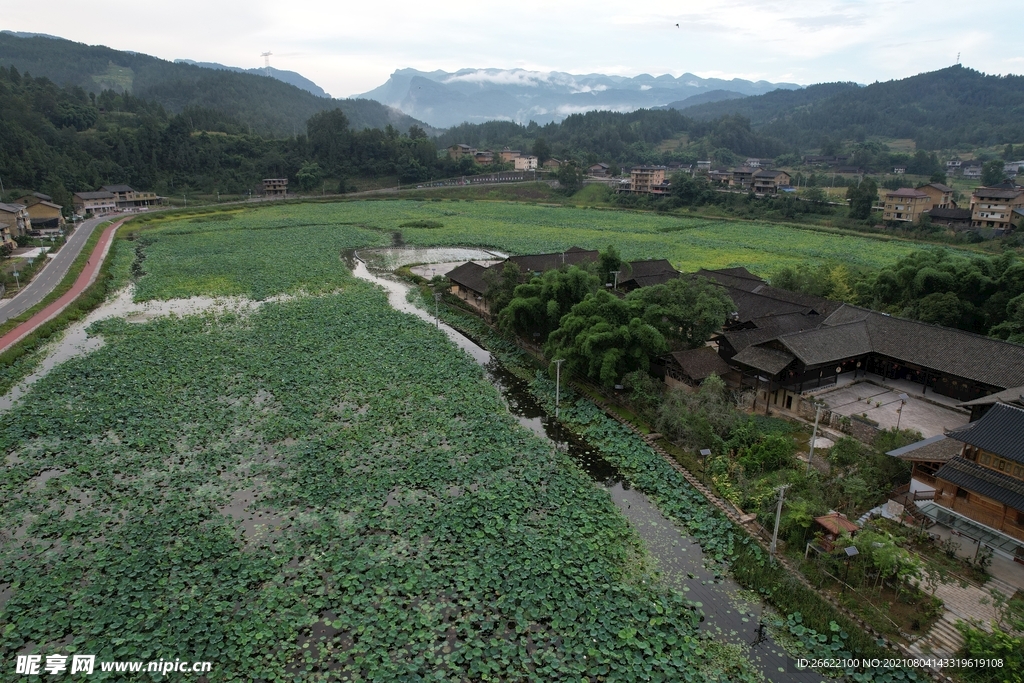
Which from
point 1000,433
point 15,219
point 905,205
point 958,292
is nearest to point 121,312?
point 15,219

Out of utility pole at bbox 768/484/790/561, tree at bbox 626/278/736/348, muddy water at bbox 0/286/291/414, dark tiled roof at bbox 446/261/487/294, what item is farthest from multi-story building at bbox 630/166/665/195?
utility pole at bbox 768/484/790/561

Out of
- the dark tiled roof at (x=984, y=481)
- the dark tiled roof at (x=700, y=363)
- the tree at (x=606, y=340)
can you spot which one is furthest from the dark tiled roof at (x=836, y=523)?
the tree at (x=606, y=340)

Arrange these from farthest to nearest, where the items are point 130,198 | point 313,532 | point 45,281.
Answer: point 130,198 → point 45,281 → point 313,532

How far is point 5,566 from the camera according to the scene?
1225 cm

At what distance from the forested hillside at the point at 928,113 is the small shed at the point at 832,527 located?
141 metres

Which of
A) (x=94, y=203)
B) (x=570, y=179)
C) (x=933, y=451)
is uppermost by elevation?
(x=570, y=179)

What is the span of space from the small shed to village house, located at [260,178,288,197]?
86171mm

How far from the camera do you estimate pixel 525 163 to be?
347 feet

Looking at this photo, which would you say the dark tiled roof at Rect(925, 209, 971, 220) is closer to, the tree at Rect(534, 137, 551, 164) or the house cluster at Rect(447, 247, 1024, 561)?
the house cluster at Rect(447, 247, 1024, 561)

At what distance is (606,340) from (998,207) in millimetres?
50795

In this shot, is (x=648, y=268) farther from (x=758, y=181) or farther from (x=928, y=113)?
(x=928, y=113)

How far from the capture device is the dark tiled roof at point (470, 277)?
32.4 m

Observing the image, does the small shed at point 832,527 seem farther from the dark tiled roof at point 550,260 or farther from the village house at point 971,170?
the village house at point 971,170

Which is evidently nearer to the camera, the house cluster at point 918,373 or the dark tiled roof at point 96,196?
the house cluster at point 918,373
